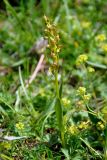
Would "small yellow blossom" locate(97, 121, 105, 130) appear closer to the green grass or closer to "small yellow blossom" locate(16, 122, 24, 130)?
the green grass

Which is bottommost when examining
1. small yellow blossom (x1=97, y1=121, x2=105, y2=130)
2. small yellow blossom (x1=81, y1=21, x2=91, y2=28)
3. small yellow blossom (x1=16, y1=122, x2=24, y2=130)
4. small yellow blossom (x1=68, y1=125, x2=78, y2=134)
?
small yellow blossom (x1=97, y1=121, x2=105, y2=130)

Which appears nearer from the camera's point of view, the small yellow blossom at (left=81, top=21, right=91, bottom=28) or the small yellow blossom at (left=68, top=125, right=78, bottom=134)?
the small yellow blossom at (left=68, top=125, right=78, bottom=134)

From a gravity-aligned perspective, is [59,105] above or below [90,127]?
above

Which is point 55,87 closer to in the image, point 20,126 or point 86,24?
point 20,126

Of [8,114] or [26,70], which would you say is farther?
[26,70]

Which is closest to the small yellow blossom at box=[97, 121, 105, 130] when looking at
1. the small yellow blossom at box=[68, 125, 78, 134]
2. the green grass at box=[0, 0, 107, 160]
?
the green grass at box=[0, 0, 107, 160]

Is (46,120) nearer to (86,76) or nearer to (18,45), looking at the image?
(86,76)

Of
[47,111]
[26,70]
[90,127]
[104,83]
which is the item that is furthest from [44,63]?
[90,127]

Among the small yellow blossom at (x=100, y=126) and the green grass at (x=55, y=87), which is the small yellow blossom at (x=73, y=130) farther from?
the small yellow blossom at (x=100, y=126)

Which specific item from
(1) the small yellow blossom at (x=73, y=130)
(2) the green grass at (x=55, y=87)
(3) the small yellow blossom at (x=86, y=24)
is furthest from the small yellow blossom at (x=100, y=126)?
(3) the small yellow blossom at (x=86, y=24)
